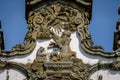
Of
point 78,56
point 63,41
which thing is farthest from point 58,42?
point 78,56

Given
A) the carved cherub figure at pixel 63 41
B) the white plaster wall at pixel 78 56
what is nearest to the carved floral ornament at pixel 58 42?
the carved cherub figure at pixel 63 41

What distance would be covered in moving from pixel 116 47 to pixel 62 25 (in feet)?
6.75

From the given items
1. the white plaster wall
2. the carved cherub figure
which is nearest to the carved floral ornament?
the carved cherub figure

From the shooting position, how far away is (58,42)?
79.5 feet

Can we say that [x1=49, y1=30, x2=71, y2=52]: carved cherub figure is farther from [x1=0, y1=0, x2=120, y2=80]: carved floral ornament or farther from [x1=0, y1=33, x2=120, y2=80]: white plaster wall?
[x1=0, y1=33, x2=120, y2=80]: white plaster wall

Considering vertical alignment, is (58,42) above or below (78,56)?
above

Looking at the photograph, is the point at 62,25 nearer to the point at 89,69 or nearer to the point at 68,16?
the point at 68,16

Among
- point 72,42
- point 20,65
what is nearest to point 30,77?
point 20,65

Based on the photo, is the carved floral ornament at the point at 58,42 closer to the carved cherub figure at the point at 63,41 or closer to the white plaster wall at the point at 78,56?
the carved cherub figure at the point at 63,41

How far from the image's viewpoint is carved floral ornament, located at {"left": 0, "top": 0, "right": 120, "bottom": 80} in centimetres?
2341

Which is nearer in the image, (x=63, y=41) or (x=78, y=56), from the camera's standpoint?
(x=78, y=56)

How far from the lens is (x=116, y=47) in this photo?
79.6 ft

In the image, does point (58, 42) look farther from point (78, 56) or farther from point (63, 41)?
point (78, 56)

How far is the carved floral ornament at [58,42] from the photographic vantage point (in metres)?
23.4
